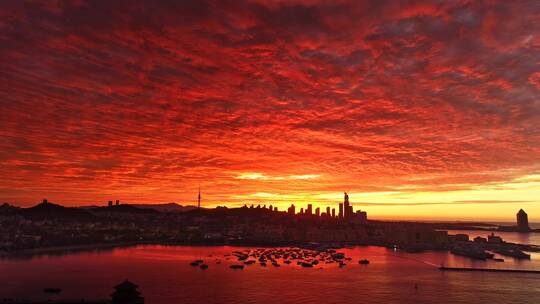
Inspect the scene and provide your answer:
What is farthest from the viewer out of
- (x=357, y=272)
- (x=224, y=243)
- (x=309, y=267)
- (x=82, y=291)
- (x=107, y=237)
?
(x=224, y=243)

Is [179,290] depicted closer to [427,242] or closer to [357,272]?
[357,272]

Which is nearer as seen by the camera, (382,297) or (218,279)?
(382,297)

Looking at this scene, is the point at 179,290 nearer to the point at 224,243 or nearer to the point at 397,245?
the point at 224,243

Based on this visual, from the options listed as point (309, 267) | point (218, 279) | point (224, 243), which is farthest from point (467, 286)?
point (224, 243)

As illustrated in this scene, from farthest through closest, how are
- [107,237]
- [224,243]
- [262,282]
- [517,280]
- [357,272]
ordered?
[224,243] < [107,237] < [357,272] < [517,280] < [262,282]

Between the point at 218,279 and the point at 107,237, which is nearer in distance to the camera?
the point at 218,279

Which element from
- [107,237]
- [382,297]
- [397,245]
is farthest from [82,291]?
[397,245]
